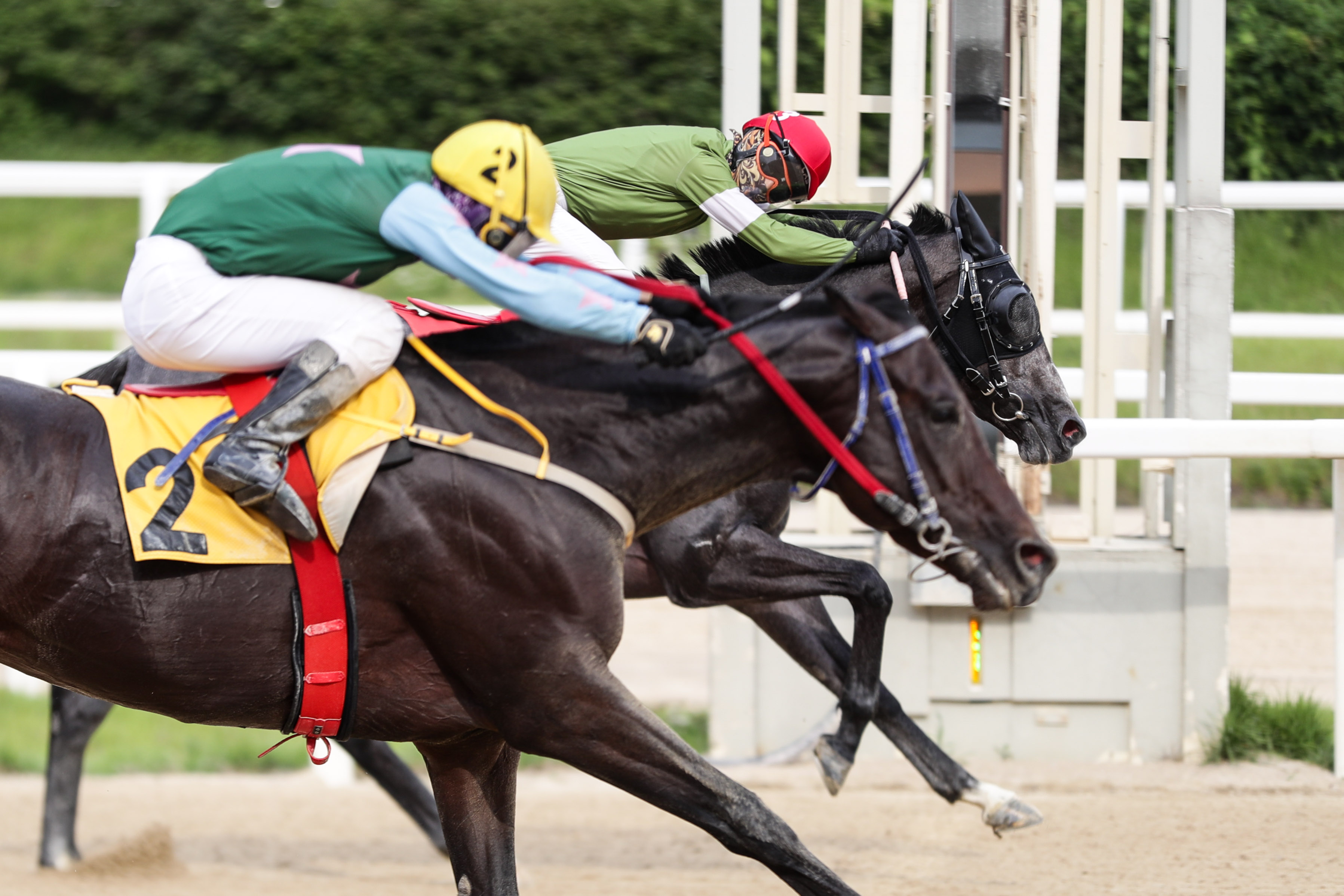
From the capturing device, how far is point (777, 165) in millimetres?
4113

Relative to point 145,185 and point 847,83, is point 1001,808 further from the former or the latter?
point 145,185

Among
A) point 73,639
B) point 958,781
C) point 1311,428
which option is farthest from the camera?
point 1311,428

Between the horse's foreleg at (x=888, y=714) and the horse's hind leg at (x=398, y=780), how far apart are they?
1.39 m

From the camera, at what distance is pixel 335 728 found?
3.08 meters

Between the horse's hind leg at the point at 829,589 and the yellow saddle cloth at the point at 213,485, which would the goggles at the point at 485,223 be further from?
the horse's hind leg at the point at 829,589

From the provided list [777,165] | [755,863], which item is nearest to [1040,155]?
[777,165]

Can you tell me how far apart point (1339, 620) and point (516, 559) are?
357cm

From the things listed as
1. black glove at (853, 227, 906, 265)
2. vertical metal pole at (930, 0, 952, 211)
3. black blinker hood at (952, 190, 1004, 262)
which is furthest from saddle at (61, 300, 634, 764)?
vertical metal pole at (930, 0, 952, 211)

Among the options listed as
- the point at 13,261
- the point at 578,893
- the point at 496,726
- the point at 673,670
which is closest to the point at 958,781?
the point at 578,893

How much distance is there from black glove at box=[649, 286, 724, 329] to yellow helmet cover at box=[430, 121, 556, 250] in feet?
0.97

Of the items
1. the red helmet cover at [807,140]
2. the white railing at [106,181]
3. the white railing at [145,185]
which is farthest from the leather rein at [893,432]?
the white railing at [106,181]

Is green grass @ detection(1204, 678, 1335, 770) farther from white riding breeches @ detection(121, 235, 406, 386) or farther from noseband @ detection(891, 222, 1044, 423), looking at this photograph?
white riding breeches @ detection(121, 235, 406, 386)

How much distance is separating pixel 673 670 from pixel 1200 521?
8.08ft

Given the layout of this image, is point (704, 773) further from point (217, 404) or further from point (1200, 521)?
point (1200, 521)
